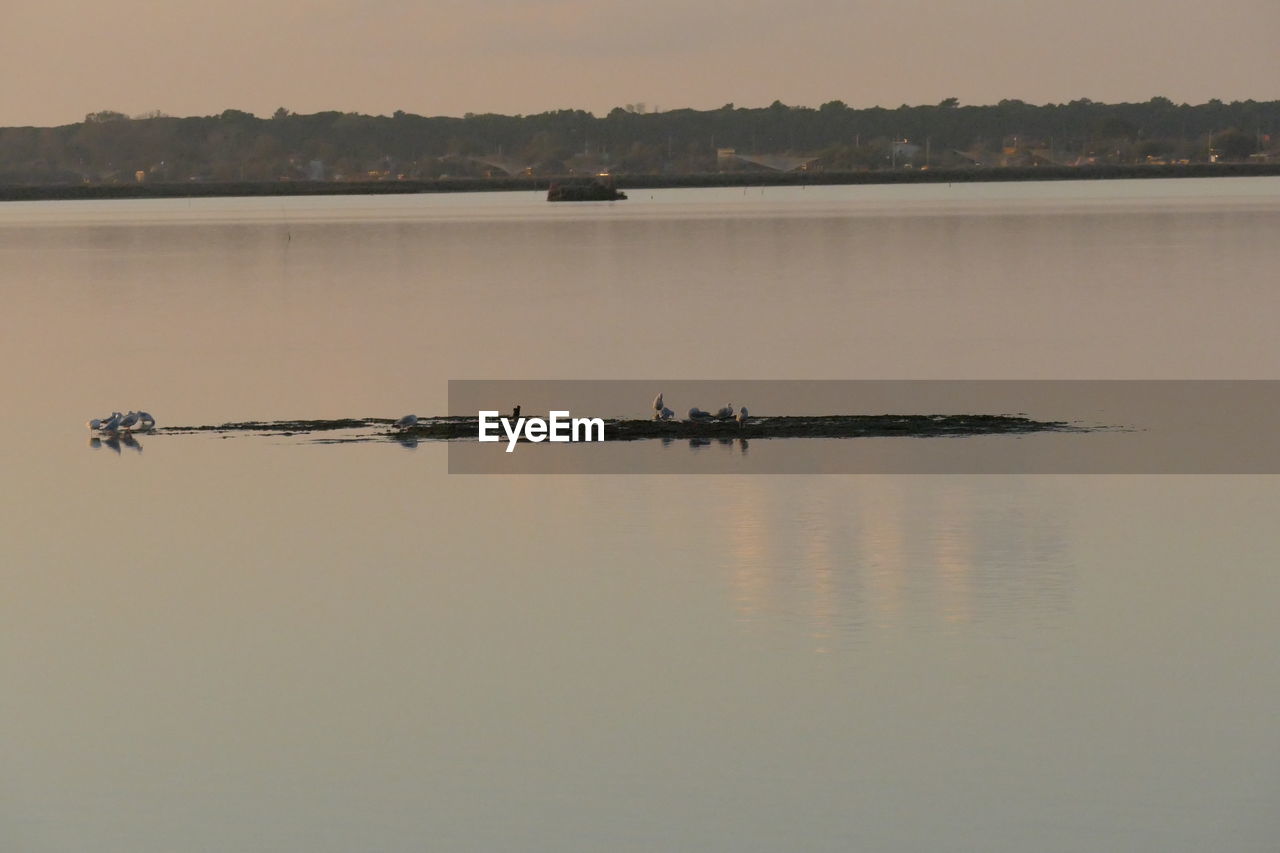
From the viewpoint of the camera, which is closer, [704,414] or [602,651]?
[602,651]

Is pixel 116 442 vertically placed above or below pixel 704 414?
below

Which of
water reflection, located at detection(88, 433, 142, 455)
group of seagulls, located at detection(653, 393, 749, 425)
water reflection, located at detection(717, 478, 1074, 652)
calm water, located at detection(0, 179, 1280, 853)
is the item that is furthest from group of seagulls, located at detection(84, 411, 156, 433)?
water reflection, located at detection(717, 478, 1074, 652)

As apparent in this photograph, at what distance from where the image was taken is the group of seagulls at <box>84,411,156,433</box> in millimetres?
23016

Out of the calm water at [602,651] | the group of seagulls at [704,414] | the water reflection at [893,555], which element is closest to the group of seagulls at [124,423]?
the calm water at [602,651]

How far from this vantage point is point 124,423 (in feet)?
76.1

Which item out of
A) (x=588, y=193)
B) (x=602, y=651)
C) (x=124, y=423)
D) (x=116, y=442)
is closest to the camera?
(x=602, y=651)

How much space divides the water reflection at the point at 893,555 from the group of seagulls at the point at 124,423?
8544 millimetres

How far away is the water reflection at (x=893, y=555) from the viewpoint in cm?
1286

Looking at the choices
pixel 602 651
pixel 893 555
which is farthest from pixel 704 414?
pixel 602 651

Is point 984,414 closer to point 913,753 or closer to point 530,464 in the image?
point 530,464

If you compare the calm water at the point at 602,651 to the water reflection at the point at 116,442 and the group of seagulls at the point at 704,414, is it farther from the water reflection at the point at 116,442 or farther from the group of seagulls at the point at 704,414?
the group of seagulls at the point at 704,414

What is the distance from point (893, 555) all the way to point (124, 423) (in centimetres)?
1180

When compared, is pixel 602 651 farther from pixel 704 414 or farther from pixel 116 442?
pixel 116 442

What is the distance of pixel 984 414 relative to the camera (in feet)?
75.8
